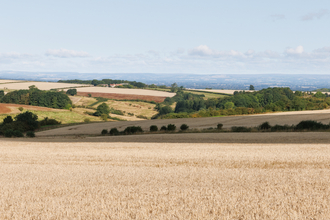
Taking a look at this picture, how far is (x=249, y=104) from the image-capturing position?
101125 mm

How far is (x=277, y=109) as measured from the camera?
255 feet

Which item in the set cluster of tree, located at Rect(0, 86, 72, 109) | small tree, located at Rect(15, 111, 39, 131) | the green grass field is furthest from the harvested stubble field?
small tree, located at Rect(15, 111, 39, 131)

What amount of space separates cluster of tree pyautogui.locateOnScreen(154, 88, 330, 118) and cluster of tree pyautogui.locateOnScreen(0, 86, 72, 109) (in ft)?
125

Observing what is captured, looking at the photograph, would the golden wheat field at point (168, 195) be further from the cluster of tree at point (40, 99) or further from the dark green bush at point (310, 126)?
the cluster of tree at point (40, 99)

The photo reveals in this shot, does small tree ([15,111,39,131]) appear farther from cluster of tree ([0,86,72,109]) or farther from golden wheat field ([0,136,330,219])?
cluster of tree ([0,86,72,109])

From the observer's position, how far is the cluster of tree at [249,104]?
78875 mm

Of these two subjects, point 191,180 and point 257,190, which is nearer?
point 257,190

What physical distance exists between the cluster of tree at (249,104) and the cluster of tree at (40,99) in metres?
38.1

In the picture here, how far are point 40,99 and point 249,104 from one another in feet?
271

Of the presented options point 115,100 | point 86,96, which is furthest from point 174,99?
point 86,96

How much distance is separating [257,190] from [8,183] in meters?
6.28

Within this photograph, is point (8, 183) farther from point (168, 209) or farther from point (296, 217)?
point (296, 217)

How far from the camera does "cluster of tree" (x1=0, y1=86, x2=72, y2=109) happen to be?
110125 millimetres

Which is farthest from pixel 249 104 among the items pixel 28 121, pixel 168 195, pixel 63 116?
pixel 168 195
